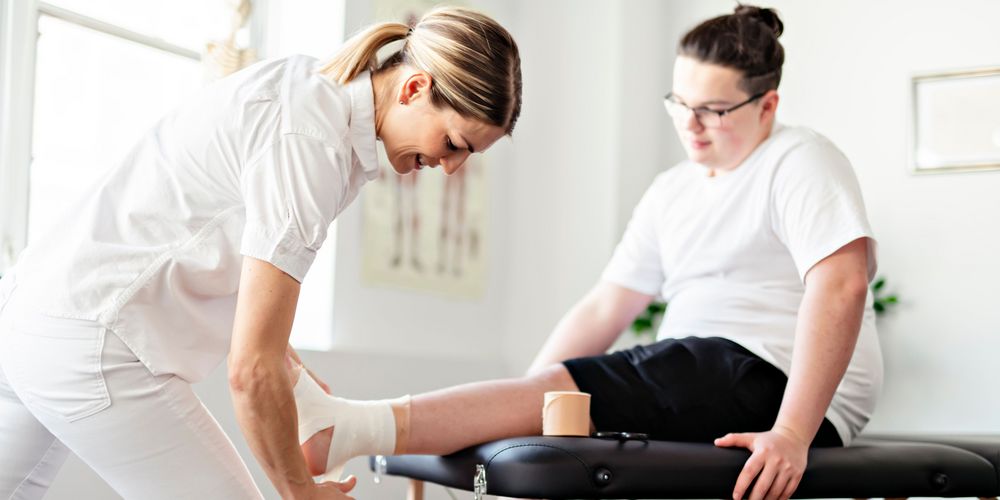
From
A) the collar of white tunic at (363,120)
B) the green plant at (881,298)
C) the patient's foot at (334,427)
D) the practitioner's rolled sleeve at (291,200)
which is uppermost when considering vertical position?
the collar of white tunic at (363,120)

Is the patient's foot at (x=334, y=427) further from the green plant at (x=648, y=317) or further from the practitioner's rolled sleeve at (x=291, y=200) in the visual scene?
the green plant at (x=648, y=317)

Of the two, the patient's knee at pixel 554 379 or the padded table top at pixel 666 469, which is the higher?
the patient's knee at pixel 554 379

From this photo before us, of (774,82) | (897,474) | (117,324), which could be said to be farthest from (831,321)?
(117,324)

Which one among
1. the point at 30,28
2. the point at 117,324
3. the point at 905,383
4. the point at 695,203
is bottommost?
the point at 905,383

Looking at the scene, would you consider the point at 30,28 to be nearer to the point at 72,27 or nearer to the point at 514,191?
the point at 72,27

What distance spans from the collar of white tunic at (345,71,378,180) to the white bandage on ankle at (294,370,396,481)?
1.22 feet

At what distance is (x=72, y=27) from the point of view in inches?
112

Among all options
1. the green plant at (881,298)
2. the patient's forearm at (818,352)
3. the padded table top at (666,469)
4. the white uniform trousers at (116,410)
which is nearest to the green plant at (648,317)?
the green plant at (881,298)

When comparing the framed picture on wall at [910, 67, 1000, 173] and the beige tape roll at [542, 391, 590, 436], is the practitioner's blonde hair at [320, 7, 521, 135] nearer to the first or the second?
the beige tape roll at [542, 391, 590, 436]

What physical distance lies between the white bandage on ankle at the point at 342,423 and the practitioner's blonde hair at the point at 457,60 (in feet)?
1.47

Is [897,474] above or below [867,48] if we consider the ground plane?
below

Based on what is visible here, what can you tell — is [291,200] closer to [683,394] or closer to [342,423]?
[342,423]

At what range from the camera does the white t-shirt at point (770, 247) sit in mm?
1740

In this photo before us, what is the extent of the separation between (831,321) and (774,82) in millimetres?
550
